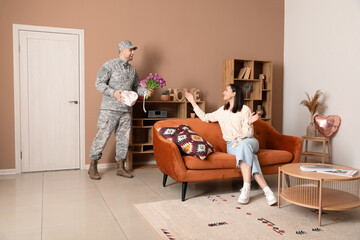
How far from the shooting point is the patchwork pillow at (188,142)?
3178mm

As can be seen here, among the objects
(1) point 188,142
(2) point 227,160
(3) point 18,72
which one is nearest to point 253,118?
(2) point 227,160

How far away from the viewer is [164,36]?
509 centimetres

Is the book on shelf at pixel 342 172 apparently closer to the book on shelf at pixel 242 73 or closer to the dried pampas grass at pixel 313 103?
the dried pampas grass at pixel 313 103

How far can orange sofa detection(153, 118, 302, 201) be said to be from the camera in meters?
3.16

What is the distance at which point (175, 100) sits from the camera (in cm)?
490

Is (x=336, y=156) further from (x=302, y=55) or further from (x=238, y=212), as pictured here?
(x=238, y=212)

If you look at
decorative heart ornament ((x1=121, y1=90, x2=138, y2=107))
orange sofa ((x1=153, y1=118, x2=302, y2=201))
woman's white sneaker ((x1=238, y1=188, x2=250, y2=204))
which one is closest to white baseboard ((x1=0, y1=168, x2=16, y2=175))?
decorative heart ornament ((x1=121, y1=90, x2=138, y2=107))

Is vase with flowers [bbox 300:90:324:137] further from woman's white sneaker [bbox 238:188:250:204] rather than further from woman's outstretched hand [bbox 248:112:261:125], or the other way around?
woman's white sneaker [bbox 238:188:250:204]

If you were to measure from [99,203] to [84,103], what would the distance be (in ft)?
6.33

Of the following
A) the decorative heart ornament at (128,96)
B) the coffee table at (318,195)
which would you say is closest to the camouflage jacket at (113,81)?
the decorative heart ornament at (128,96)

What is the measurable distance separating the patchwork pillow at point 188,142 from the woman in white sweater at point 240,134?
30 cm

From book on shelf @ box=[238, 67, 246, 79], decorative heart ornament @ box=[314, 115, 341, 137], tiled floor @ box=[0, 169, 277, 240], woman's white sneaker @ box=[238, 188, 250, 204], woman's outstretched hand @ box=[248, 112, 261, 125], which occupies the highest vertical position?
book on shelf @ box=[238, 67, 246, 79]

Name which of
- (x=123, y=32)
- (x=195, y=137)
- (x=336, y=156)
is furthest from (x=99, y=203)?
(x=336, y=156)

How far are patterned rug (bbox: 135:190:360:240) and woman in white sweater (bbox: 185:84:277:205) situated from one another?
257mm
